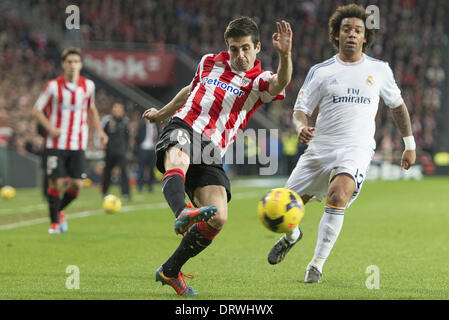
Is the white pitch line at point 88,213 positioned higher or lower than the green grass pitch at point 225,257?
lower

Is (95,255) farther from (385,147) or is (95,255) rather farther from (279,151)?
(385,147)

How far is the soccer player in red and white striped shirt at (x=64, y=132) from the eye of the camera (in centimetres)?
973

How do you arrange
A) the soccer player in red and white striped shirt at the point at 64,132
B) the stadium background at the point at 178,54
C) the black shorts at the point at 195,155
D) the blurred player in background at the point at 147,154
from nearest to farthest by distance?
the black shorts at the point at 195,155 → the soccer player in red and white striped shirt at the point at 64,132 → the blurred player in background at the point at 147,154 → the stadium background at the point at 178,54

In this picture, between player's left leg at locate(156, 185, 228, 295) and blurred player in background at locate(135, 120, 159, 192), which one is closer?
player's left leg at locate(156, 185, 228, 295)

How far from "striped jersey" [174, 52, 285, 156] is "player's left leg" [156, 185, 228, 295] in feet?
1.23

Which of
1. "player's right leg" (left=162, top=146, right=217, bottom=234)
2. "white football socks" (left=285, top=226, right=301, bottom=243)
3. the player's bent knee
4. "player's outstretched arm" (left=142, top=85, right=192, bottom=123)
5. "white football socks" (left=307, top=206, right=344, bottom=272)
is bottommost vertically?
"white football socks" (left=285, top=226, right=301, bottom=243)

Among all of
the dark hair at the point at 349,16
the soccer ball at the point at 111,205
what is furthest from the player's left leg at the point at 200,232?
the soccer ball at the point at 111,205

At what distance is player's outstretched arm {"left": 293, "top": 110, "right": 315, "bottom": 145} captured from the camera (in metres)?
5.63

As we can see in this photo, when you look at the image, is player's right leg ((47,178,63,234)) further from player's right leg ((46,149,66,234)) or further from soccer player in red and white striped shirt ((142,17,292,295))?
soccer player in red and white striped shirt ((142,17,292,295))

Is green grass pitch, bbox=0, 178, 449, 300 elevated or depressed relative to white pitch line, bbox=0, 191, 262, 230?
elevated

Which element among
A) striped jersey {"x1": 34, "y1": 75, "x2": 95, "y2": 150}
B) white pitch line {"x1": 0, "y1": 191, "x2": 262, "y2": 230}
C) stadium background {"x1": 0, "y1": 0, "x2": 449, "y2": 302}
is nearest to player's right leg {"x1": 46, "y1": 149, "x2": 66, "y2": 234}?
striped jersey {"x1": 34, "y1": 75, "x2": 95, "y2": 150}

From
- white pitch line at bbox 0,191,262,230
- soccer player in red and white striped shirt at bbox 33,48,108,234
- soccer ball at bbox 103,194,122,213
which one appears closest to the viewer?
soccer player in red and white striped shirt at bbox 33,48,108,234

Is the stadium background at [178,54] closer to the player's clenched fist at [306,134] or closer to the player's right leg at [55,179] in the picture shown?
the player's right leg at [55,179]

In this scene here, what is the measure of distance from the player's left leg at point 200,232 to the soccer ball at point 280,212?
291 millimetres
